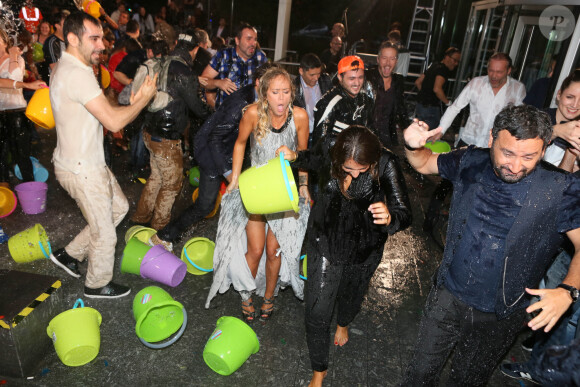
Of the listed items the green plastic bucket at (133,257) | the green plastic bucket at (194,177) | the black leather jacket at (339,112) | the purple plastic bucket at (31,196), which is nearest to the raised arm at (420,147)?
the black leather jacket at (339,112)

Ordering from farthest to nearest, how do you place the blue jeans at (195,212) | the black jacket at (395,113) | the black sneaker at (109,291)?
1. the black jacket at (395,113)
2. the blue jeans at (195,212)
3. the black sneaker at (109,291)

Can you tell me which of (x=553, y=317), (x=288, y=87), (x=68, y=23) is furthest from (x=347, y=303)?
(x=68, y=23)

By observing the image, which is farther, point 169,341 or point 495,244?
point 169,341

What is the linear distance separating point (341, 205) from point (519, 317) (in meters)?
1.14

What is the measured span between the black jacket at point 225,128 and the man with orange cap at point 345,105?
2.16ft

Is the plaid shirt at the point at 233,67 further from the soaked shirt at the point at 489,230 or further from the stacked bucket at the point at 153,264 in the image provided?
the soaked shirt at the point at 489,230

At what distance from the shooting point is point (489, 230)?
6.86 feet

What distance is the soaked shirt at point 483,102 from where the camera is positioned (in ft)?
15.1

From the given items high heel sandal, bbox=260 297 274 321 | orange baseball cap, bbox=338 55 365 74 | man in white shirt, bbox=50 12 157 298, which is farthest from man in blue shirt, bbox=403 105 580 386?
man in white shirt, bbox=50 12 157 298

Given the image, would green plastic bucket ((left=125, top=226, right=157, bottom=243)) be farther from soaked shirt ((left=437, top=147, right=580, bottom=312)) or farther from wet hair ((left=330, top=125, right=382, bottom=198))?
soaked shirt ((left=437, top=147, right=580, bottom=312))

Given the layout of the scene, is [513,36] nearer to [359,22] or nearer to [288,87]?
[288,87]

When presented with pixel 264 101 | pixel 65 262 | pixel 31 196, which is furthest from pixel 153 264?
pixel 31 196

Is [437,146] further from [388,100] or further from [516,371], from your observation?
[516,371]

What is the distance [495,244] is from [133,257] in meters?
2.91
